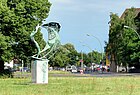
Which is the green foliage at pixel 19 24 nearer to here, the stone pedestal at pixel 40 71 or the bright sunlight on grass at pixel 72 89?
the stone pedestal at pixel 40 71

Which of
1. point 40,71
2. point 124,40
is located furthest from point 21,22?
point 124,40

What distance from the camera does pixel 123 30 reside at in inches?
3898

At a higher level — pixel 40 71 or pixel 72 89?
pixel 40 71

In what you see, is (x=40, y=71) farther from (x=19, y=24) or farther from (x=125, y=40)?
(x=125, y=40)

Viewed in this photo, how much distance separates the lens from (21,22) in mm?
49906

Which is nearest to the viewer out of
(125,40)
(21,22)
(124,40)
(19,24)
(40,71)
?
(40,71)

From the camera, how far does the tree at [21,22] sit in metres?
48.9

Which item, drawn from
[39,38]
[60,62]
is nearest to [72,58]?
[60,62]

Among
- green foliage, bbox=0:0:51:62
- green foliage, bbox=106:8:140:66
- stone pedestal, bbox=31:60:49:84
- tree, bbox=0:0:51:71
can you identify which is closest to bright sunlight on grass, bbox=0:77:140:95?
stone pedestal, bbox=31:60:49:84

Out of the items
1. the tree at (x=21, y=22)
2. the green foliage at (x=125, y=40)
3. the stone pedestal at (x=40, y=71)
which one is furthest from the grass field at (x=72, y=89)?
the green foliage at (x=125, y=40)

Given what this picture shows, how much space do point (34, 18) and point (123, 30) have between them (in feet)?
165

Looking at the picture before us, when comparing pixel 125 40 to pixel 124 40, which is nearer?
pixel 125 40

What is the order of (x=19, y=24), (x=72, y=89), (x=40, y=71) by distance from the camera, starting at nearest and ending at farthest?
(x=72, y=89)
(x=40, y=71)
(x=19, y=24)

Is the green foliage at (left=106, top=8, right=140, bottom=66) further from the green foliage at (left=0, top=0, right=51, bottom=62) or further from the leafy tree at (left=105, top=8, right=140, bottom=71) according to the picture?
the green foliage at (left=0, top=0, right=51, bottom=62)
